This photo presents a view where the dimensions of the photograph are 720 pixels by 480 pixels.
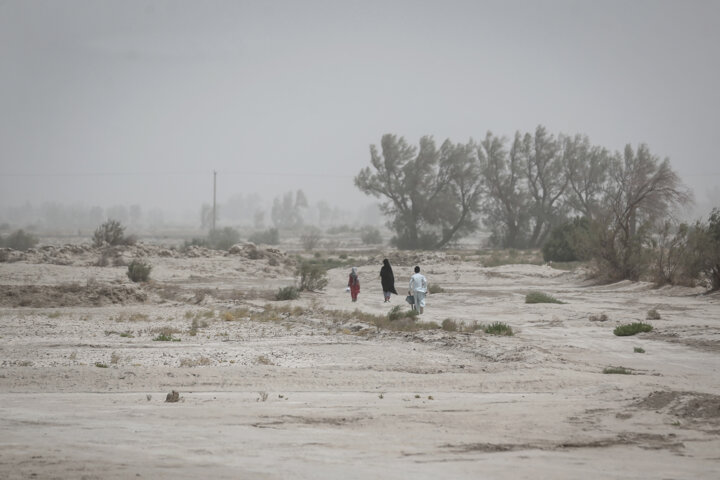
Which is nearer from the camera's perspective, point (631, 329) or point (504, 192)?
point (631, 329)

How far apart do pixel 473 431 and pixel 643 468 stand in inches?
71.6

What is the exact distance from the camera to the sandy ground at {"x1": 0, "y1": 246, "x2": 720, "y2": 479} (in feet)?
21.5

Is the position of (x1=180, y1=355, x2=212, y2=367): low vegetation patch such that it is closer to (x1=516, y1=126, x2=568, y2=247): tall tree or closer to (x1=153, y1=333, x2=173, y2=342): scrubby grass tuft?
(x1=153, y1=333, x2=173, y2=342): scrubby grass tuft

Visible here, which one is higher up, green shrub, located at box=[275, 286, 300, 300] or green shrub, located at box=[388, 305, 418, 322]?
green shrub, located at box=[388, 305, 418, 322]

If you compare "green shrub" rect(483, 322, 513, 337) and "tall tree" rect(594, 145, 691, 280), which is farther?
"tall tree" rect(594, 145, 691, 280)

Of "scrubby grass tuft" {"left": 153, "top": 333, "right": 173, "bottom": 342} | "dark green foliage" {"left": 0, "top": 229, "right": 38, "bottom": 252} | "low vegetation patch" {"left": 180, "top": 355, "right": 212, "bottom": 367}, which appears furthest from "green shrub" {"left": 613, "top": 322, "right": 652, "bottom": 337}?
"dark green foliage" {"left": 0, "top": 229, "right": 38, "bottom": 252}

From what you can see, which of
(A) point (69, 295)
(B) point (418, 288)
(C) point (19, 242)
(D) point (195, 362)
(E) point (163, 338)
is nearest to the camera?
(D) point (195, 362)

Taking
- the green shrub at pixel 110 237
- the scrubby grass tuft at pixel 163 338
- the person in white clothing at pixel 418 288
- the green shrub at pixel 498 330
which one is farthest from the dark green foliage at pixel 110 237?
the green shrub at pixel 498 330

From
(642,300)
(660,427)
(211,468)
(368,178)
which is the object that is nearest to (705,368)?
(660,427)

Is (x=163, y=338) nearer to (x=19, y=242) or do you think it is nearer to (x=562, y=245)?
(x=562, y=245)

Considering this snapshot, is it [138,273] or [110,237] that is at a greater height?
[110,237]

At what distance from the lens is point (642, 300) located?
24.8m

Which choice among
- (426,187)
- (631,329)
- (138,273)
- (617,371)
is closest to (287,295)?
(138,273)

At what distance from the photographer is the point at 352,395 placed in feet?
32.3
